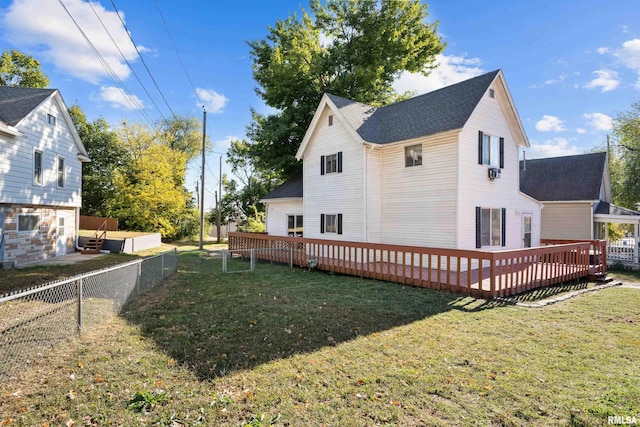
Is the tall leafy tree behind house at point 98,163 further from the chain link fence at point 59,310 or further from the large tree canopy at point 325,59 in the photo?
the chain link fence at point 59,310

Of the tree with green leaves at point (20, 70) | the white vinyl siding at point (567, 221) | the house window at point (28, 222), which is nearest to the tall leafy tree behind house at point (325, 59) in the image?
the house window at point (28, 222)

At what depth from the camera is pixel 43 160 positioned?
1482cm

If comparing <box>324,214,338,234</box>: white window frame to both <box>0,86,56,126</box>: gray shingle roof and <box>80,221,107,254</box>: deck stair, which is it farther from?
<box>0,86,56,126</box>: gray shingle roof

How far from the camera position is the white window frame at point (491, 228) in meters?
12.8

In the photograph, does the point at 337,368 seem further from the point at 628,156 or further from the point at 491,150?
the point at 628,156

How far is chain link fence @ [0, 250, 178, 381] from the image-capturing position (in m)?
4.12

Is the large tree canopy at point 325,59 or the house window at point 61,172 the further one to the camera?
the large tree canopy at point 325,59

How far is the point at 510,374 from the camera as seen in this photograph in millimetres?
4016

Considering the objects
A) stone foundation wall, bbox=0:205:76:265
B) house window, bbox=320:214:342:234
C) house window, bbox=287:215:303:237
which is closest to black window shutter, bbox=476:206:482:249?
house window, bbox=320:214:342:234

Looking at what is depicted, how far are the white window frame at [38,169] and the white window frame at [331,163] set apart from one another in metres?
13.0

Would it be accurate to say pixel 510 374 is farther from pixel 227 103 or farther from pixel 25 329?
pixel 227 103

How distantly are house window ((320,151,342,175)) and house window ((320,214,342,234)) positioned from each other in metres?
2.14

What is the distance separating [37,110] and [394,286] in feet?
55.1

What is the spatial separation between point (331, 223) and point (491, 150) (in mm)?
7539
